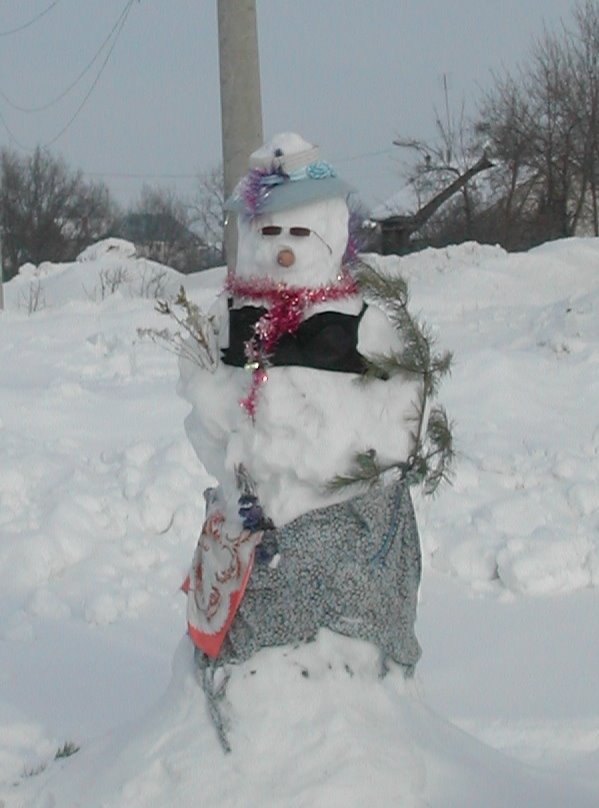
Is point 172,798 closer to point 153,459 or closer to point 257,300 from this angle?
point 257,300

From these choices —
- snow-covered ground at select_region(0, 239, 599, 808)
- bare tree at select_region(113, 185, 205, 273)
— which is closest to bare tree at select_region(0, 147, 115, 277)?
bare tree at select_region(113, 185, 205, 273)

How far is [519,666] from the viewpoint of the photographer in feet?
16.7

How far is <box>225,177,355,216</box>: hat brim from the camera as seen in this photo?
3422mm

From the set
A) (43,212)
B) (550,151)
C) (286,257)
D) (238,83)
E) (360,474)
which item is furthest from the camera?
(43,212)

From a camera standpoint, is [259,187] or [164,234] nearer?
[259,187]

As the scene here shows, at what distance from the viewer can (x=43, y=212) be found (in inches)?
1567

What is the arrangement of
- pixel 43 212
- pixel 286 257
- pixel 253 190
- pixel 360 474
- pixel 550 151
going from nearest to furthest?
1. pixel 360 474
2. pixel 286 257
3. pixel 253 190
4. pixel 550 151
5. pixel 43 212

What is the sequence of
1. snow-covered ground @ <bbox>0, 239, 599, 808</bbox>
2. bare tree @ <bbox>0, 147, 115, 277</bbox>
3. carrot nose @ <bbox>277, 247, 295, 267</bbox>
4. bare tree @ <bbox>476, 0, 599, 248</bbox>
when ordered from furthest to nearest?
bare tree @ <bbox>0, 147, 115, 277</bbox>
bare tree @ <bbox>476, 0, 599, 248</bbox>
carrot nose @ <bbox>277, 247, 295, 267</bbox>
snow-covered ground @ <bbox>0, 239, 599, 808</bbox>

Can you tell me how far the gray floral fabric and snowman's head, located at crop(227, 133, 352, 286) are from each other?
26.2 inches

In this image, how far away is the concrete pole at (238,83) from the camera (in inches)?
303

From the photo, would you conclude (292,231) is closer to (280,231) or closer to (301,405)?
(280,231)

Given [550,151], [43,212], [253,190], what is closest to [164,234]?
[43,212]

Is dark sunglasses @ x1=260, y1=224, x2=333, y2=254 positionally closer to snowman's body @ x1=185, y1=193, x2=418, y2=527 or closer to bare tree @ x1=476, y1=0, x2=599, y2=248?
snowman's body @ x1=185, y1=193, x2=418, y2=527

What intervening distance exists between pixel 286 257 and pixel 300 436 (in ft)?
1.67
